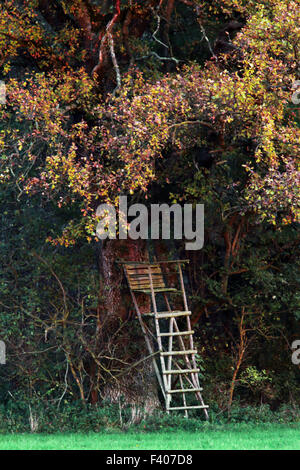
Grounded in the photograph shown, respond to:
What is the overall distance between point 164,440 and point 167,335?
2.30m

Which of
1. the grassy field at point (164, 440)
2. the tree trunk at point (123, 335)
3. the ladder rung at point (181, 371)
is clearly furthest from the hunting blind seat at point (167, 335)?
the grassy field at point (164, 440)

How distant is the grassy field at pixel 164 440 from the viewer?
34.1ft

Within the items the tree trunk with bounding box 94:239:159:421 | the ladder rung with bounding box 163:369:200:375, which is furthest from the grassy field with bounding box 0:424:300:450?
the tree trunk with bounding box 94:239:159:421

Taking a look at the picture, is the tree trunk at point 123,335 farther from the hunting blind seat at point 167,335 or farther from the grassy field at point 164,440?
the grassy field at point 164,440

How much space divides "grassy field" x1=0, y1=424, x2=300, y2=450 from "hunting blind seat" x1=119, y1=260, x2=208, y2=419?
3.56ft

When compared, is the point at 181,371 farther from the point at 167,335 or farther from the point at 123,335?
the point at 123,335

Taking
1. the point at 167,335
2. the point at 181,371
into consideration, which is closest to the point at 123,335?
the point at 167,335

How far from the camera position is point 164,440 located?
1094 centimetres

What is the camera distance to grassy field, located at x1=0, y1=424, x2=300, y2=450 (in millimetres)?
10398

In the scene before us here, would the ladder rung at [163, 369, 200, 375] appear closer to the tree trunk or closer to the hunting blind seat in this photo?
the hunting blind seat

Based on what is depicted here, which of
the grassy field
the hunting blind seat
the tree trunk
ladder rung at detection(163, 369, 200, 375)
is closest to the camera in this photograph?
the grassy field

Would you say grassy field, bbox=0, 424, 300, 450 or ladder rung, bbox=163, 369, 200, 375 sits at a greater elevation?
ladder rung, bbox=163, 369, 200, 375
